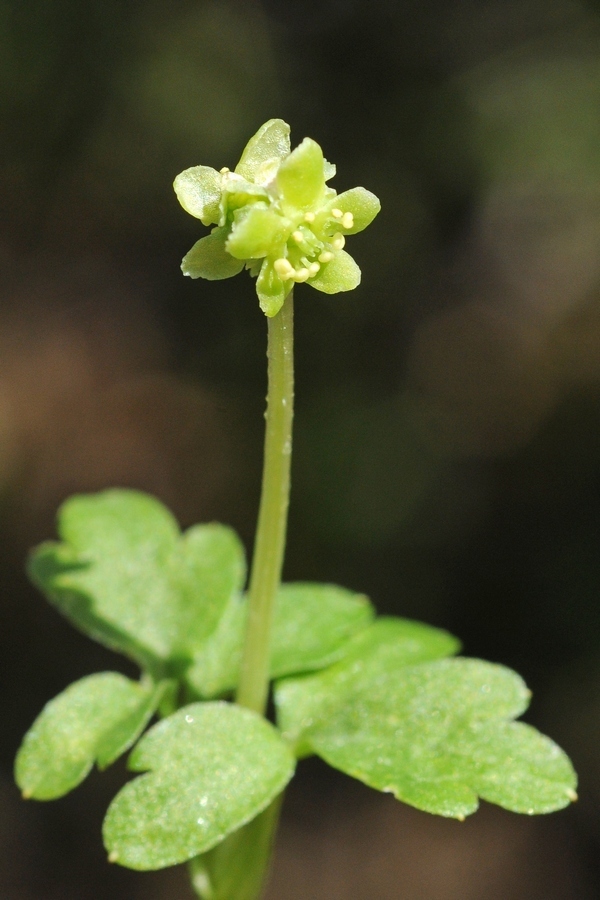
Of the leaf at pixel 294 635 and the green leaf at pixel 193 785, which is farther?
the leaf at pixel 294 635

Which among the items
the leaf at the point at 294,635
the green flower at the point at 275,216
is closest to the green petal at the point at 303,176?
the green flower at the point at 275,216

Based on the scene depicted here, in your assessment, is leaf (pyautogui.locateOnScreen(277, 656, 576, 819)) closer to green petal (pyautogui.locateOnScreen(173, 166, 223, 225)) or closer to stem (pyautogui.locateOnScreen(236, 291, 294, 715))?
stem (pyautogui.locateOnScreen(236, 291, 294, 715))

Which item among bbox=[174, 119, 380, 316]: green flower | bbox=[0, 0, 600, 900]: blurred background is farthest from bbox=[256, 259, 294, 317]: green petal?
bbox=[0, 0, 600, 900]: blurred background

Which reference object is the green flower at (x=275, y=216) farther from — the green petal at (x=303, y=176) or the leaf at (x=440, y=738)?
the leaf at (x=440, y=738)

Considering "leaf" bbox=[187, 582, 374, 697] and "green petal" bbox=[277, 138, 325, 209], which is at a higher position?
"green petal" bbox=[277, 138, 325, 209]

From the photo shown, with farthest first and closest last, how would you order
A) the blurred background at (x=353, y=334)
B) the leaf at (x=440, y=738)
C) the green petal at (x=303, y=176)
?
1. the blurred background at (x=353, y=334)
2. the leaf at (x=440, y=738)
3. the green petal at (x=303, y=176)

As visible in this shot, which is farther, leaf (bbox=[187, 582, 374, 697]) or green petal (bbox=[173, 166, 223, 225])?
leaf (bbox=[187, 582, 374, 697])

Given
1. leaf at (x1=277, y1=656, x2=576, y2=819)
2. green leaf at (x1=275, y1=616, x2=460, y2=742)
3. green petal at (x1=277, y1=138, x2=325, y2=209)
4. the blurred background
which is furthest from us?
the blurred background

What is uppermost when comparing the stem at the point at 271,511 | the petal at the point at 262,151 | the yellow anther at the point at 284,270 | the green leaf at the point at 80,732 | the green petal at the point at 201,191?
the petal at the point at 262,151
